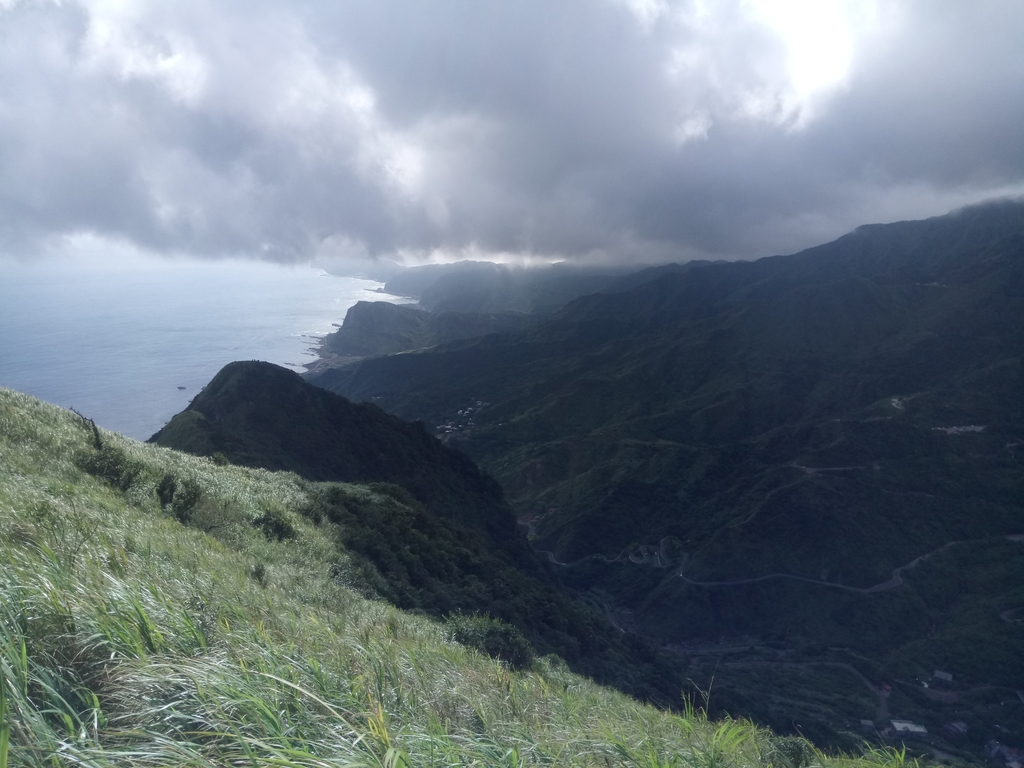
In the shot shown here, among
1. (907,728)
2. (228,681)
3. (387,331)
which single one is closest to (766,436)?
(907,728)

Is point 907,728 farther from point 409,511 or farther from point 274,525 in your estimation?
point 274,525

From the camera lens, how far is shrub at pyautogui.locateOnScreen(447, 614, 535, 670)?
8.73m

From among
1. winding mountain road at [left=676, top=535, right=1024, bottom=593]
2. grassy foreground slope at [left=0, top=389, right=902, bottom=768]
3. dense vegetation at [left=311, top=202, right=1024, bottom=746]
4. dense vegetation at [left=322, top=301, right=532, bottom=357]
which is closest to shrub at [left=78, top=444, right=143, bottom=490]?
grassy foreground slope at [left=0, top=389, right=902, bottom=768]

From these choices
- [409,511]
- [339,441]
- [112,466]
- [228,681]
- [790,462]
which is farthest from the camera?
[790,462]

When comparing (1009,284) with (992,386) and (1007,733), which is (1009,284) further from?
(1007,733)

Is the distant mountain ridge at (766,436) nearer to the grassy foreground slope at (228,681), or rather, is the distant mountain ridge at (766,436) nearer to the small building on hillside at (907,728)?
the small building on hillside at (907,728)

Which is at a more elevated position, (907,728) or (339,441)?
(339,441)

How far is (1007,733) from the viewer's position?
3114cm

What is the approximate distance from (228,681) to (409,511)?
17.8 metres

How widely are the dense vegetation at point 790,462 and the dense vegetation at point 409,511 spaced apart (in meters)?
9.78

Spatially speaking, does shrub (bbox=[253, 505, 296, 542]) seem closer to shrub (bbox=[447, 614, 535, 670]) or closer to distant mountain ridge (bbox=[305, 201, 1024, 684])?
shrub (bbox=[447, 614, 535, 670])

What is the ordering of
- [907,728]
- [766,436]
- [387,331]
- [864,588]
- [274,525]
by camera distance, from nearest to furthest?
[274,525] → [907,728] → [864,588] → [766,436] → [387,331]

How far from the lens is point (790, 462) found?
2660 inches

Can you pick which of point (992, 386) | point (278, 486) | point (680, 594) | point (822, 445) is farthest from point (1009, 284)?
point (278, 486)
